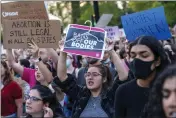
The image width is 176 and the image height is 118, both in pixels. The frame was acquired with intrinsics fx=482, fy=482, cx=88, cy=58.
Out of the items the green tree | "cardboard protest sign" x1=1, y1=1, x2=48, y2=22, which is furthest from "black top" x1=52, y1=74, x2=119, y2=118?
the green tree

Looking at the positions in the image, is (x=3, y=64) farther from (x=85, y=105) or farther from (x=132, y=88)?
(x=132, y=88)

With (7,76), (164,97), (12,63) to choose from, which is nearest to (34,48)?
(12,63)

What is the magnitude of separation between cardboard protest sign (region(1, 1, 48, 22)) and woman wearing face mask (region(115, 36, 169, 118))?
2640 mm

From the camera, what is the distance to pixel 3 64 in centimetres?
627

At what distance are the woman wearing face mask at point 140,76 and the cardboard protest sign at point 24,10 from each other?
8.66 ft

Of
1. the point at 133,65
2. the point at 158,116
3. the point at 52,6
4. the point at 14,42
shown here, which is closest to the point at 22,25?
the point at 14,42

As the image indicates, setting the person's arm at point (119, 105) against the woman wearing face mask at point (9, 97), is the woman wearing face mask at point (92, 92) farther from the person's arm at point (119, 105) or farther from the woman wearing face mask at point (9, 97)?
the woman wearing face mask at point (9, 97)

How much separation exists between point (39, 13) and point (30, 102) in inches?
92.2

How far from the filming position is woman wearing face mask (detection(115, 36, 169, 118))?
151 inches

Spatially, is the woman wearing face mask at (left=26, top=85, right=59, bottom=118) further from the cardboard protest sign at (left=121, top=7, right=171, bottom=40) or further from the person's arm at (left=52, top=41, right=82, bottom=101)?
the cardboard protest sign at (left=121, top=7, right=171, bottom=40)

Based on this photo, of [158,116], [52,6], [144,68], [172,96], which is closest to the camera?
[172,96]

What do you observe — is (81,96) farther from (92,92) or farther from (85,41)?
(85,41)

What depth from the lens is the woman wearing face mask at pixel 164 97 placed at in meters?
2.43

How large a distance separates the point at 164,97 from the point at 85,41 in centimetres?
263
